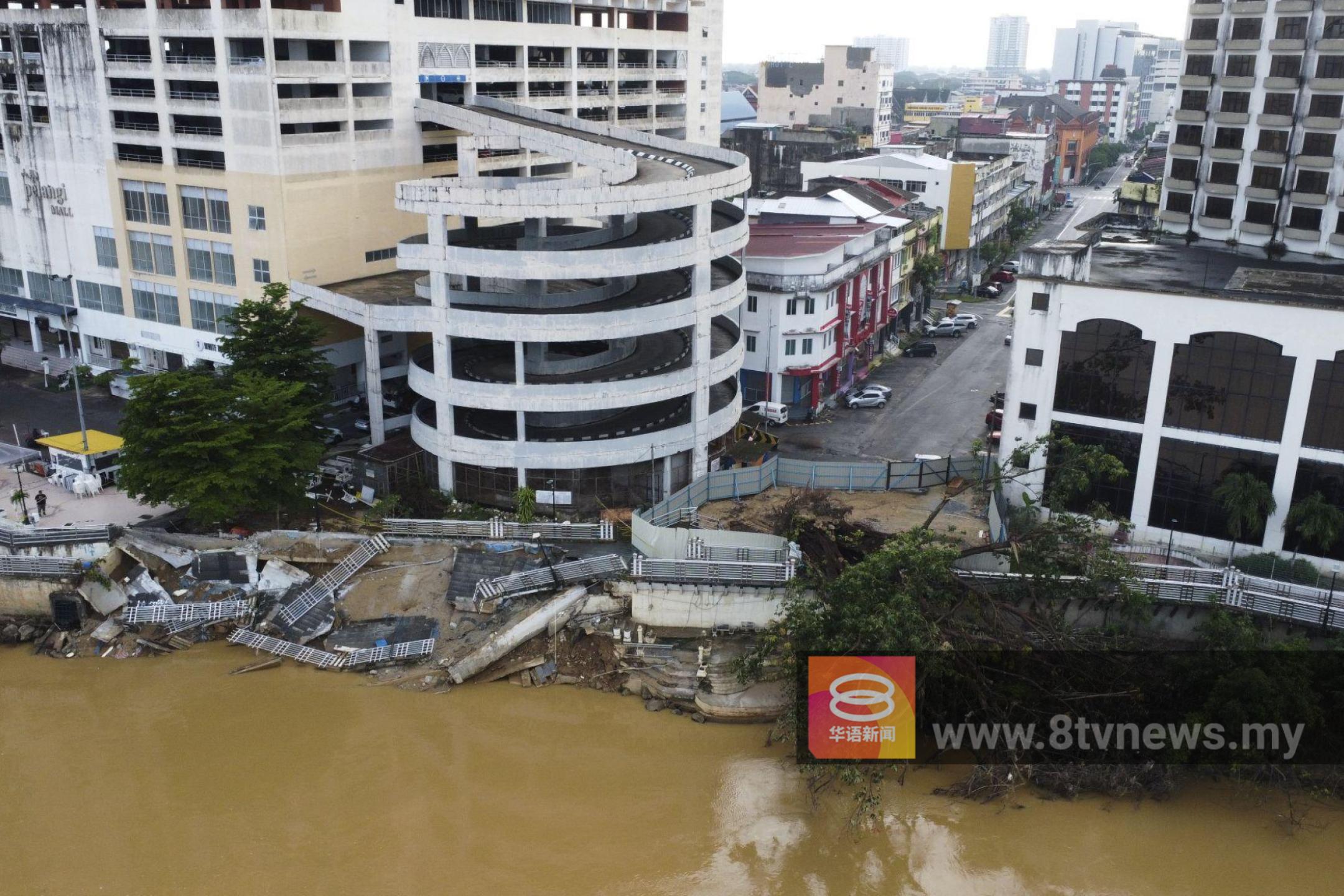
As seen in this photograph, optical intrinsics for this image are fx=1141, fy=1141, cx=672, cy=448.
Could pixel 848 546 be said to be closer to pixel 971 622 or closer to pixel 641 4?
pixel 971 622

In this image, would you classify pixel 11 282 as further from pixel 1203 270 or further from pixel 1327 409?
pixel 1327 409

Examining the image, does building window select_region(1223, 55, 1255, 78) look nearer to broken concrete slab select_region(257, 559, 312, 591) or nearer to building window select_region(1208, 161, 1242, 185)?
building window select_region(1208, 161, 1242, 185)

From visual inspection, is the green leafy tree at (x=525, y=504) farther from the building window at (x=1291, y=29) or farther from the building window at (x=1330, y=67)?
the building window at (x=1291, y=29)

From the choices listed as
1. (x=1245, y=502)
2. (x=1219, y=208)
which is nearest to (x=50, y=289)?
(x=1245, y=502)


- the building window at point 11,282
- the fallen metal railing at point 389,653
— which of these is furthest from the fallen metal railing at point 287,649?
the building window at point 11,282

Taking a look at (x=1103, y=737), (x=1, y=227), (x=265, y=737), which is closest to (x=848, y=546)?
(x=1103, y=737)

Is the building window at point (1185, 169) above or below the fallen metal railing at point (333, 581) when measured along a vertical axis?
above
